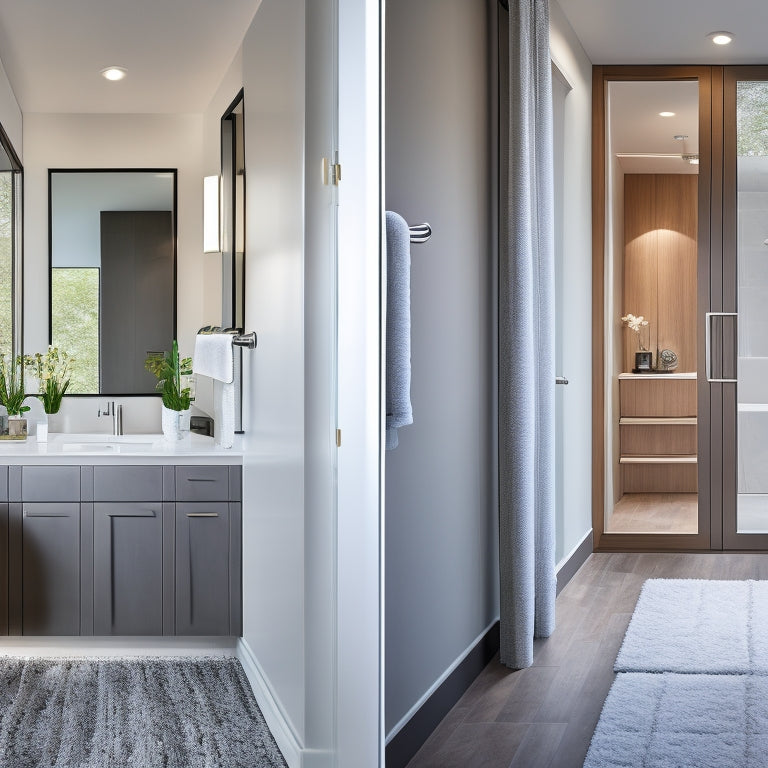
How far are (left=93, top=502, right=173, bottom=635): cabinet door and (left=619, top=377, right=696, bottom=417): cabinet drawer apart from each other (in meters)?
3.03

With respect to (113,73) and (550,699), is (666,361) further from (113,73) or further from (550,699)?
(113,73)

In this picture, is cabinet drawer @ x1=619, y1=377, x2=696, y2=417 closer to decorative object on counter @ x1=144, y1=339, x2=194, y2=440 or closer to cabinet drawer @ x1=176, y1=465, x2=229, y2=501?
decorative object on counter @ x1=144, y1=339, x2=194, y2=440

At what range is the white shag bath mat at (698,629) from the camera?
2.99 m

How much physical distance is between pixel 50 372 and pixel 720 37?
3.52 metres

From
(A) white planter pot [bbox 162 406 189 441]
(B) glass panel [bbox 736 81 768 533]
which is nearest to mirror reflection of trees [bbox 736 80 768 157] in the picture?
(B) glass panel [bbox 736 81 768 533]

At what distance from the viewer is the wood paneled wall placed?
5.39 metres

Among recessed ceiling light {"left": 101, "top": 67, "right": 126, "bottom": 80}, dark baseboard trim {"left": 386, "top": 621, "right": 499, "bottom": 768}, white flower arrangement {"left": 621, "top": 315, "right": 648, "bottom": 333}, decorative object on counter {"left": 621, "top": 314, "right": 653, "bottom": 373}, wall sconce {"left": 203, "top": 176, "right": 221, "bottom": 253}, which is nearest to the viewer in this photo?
dark baseboard trim {"left": 386, "top": 621, "right": 499, "bottom": 768}

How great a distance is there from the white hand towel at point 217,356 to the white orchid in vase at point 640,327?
3.29 meters

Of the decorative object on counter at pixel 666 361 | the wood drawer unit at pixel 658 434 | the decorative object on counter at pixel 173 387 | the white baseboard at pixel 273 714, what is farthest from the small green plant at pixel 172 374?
the decorative object on counter at pixel 666 361

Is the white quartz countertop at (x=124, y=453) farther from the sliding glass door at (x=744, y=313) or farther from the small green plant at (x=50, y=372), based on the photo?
the sliding glass door at (x=744, y=313)

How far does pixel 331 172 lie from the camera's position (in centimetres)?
193

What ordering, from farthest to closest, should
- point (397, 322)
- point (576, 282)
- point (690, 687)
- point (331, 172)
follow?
point (576, 282) < point (690, 687) < point (397, 322) < point (331, 172)

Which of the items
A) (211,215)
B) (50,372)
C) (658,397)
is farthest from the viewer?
(658,397)

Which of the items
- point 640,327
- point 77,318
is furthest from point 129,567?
point 640,327
